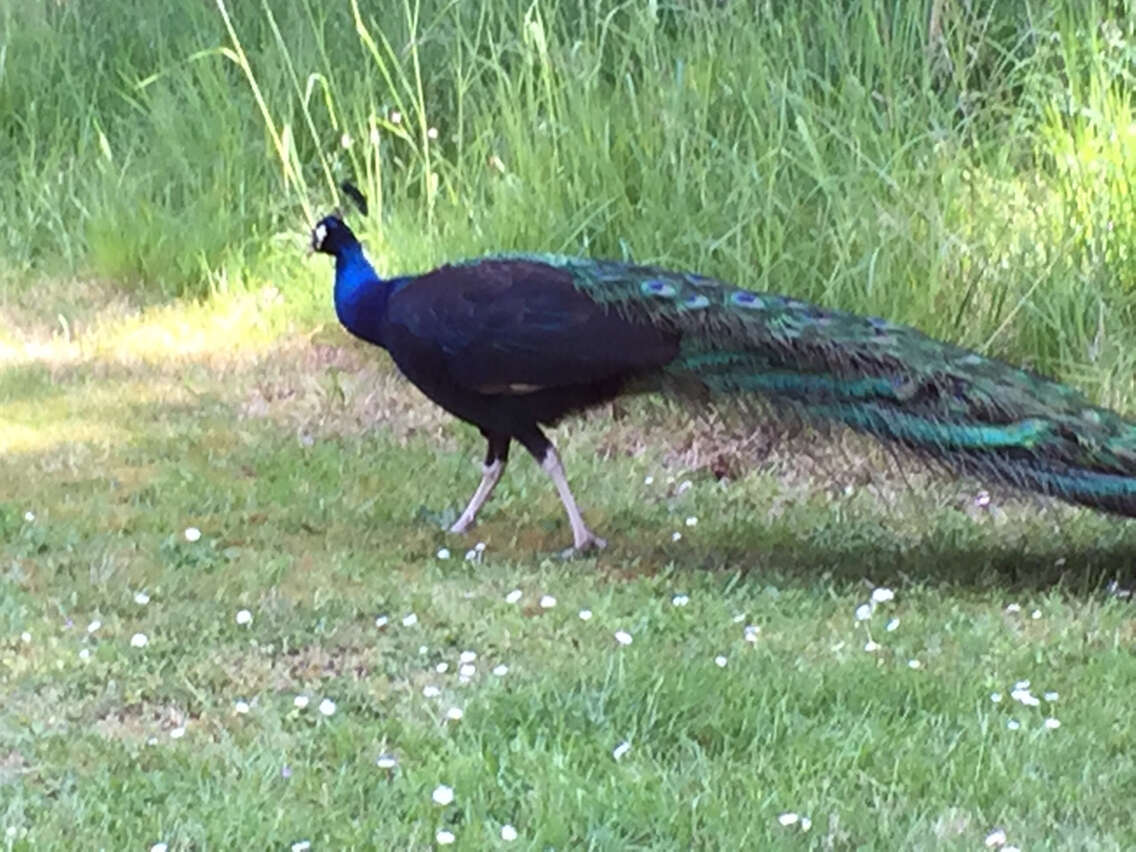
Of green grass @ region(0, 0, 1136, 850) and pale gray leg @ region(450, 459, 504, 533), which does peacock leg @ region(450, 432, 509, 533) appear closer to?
pale gray leg @ region(450, 459, 504, 533)

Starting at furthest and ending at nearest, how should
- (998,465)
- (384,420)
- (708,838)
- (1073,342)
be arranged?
(384,420)
(1073,342)
(998,465)
(708,838)

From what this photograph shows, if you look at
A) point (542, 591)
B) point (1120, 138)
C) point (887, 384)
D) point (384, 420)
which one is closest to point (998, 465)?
point (887, 384)

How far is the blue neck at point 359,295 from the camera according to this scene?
4988 mm

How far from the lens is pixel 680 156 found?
6637 mm

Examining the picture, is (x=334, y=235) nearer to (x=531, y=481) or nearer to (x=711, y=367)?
(x=531, y=481)

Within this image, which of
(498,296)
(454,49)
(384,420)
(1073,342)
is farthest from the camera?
(454,49)

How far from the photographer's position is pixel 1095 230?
5.80 metres

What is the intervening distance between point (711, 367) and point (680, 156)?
2268 mm

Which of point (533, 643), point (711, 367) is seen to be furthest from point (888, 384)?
point (533, 643)

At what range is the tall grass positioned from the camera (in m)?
5.90

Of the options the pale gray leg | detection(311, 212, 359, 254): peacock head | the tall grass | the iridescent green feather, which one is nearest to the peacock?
the iridescent green feather

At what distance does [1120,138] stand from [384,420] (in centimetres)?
280

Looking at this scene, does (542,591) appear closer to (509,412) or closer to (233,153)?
(509,412)

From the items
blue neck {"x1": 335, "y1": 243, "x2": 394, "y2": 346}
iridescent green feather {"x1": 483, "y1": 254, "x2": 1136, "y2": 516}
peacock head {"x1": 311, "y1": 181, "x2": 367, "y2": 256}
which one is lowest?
iridescent green feather {"x1": 483, "y1": 254, "x2": 1136, "y2": 516}
